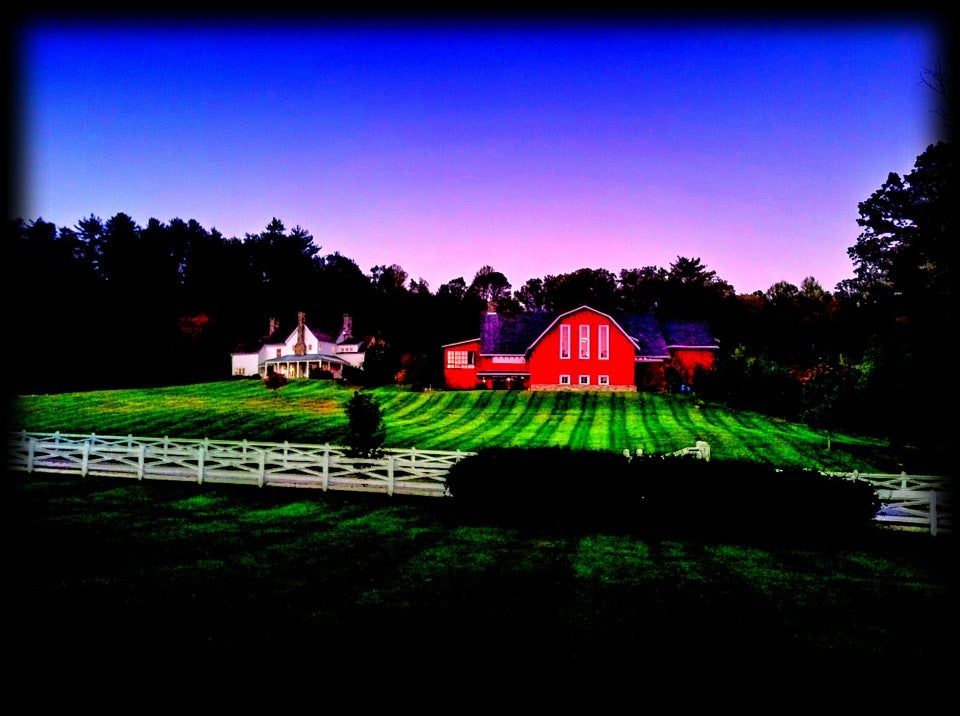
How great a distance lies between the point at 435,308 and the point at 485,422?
54.6 meters

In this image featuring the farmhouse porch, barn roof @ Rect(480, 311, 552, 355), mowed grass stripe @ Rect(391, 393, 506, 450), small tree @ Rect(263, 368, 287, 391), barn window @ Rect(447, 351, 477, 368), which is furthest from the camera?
the farmhouse porch

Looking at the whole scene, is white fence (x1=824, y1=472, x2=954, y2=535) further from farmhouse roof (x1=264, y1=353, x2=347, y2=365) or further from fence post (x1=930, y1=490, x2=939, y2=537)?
farmhouse roof (x1=264, y1=353, x2=347, y2=365)

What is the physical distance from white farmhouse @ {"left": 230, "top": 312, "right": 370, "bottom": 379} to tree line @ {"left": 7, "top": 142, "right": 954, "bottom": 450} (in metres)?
2.96

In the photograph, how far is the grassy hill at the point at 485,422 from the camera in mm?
29172

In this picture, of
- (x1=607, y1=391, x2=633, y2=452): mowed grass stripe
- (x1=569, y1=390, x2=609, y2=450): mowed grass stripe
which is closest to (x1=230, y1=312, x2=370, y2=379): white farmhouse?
Answer: (x1=569, y1=390, x2=609, y2=450): mowed grass stripe

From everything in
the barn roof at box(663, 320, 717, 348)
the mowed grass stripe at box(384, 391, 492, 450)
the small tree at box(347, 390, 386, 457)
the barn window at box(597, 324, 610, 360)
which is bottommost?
the mowed grass stripe at box(384, 391, 492, 450)

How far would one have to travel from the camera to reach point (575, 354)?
50.5m

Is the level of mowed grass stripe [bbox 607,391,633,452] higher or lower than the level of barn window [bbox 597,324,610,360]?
lower

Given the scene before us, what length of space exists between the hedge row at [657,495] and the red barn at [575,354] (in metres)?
36.1

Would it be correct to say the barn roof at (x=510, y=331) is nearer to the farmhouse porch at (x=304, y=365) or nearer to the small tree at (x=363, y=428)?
the farmhouse porch at (x=304, y=365)

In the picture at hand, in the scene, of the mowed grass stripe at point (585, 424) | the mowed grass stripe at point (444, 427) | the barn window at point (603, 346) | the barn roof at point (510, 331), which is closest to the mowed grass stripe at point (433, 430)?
the mowed grass stripe at point (444, 427)

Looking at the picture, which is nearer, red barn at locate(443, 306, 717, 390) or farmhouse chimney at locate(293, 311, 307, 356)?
red barn at locate(443, 306, 717, 390)

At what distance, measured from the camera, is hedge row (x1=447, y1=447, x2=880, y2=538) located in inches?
492

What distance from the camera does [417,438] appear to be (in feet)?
103
